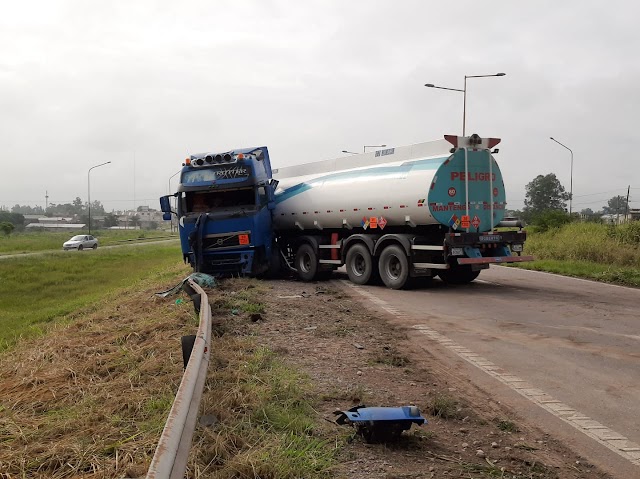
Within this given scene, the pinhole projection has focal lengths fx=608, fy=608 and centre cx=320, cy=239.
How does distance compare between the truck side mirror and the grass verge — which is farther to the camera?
the truck side mirror

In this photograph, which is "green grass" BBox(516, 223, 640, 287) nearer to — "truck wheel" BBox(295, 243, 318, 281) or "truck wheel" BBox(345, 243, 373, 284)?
"truck wheel" BBox(345, 243, 373, 284)

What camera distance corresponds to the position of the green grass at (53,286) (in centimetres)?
1502

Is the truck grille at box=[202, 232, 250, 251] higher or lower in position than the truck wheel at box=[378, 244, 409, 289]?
higher

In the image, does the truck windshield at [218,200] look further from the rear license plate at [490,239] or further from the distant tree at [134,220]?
the distant tree at [134,220]

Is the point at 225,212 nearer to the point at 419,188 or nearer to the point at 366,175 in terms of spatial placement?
the point at 366,175

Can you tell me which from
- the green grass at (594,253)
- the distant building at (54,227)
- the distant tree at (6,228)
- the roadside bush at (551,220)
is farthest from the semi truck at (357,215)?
the distant building at (54,227)

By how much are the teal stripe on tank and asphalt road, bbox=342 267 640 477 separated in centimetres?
277

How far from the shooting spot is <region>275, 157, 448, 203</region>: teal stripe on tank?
1341 cm

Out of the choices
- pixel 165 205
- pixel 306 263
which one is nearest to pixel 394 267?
pixel 306 263

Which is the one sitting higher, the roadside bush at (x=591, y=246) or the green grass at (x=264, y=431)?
the roadside bush at (x=591, y=246)

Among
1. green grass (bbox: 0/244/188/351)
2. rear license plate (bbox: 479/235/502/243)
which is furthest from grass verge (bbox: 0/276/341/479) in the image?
rear license plate (bbox: 479/235/502/243)

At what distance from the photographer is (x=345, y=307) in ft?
36.6

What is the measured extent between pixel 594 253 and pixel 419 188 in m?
10.4

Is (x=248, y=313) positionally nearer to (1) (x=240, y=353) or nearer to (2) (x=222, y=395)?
(1) (x=240, y=353)
